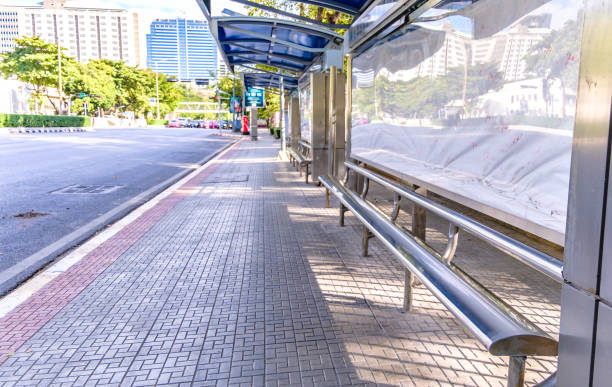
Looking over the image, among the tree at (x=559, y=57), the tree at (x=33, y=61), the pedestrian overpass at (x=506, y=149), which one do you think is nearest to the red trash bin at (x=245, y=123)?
the tree at (x=33, y=61)

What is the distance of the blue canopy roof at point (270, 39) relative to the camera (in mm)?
7488

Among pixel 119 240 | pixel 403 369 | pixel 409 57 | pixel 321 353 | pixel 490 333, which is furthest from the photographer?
pixel 119 240

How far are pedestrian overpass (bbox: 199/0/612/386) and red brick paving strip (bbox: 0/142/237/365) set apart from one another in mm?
2554

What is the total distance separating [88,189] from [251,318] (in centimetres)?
802

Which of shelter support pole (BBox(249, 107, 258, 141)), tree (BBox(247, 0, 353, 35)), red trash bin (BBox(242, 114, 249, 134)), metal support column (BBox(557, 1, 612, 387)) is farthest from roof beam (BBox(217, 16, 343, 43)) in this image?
red trash bin (BBox(242, 114, 249, 134))

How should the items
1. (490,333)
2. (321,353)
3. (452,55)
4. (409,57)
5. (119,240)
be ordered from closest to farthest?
(490,333) → (321,353) → (452,55) → (409,57) → (119,240)

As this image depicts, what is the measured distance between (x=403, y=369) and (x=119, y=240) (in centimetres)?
423

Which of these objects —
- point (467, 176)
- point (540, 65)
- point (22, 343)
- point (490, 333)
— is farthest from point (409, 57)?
point (22, 343)

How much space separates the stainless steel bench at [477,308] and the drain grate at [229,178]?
832cm

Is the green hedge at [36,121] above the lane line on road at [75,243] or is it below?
above

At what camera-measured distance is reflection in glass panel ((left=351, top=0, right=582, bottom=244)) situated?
7.60 feet

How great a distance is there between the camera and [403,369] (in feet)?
9.60

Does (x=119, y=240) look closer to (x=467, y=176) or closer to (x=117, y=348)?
(x=117, y=348)

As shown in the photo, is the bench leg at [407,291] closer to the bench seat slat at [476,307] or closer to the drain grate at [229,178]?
the bench seat slat at [476,307]
